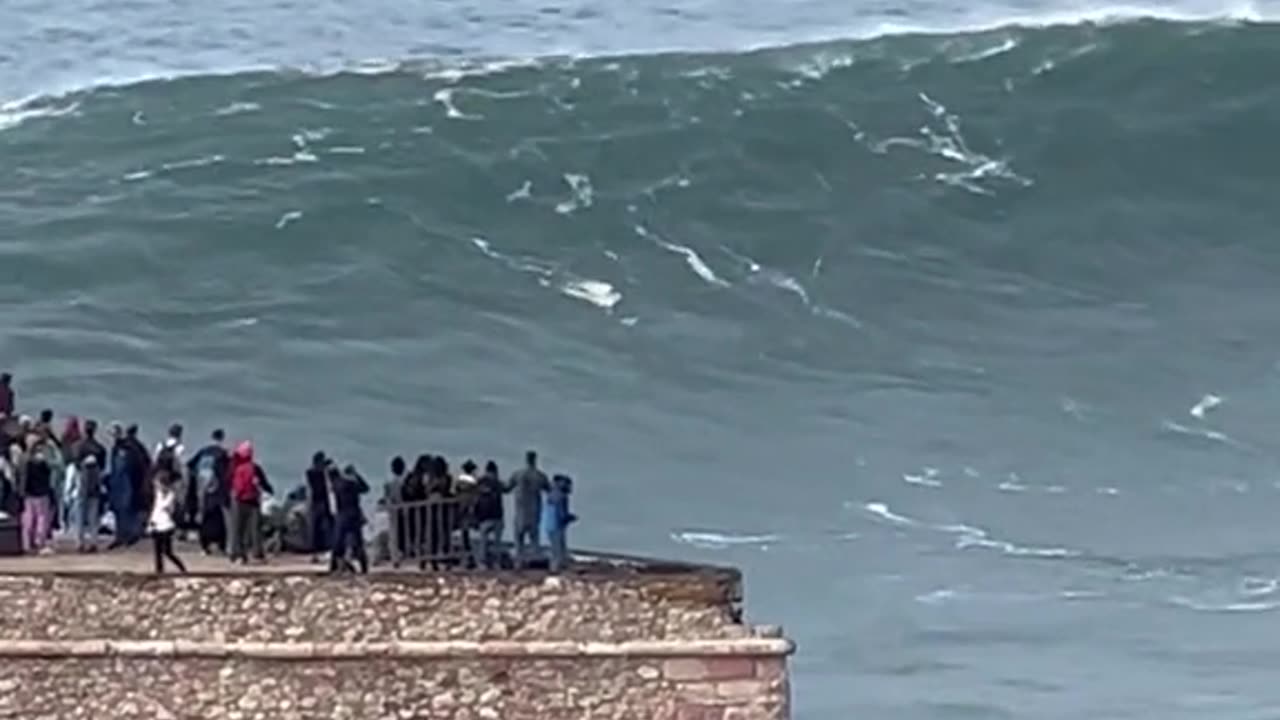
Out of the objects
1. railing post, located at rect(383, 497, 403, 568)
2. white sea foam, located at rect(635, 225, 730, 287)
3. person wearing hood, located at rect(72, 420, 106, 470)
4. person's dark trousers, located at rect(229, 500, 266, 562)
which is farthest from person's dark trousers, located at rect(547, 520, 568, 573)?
white sea foam, located at rect(635, 225, 730, 287)

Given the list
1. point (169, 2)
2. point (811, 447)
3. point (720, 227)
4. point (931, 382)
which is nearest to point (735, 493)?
point (811, 447)

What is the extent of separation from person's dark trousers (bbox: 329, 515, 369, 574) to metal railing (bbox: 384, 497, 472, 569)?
0.85 feet

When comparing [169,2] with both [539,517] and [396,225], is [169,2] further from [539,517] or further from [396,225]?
[539,517]

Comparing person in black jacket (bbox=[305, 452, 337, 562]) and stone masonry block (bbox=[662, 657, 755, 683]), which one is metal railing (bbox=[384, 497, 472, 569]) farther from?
stone masonry block (bbox=[662, 657, 755, 683])

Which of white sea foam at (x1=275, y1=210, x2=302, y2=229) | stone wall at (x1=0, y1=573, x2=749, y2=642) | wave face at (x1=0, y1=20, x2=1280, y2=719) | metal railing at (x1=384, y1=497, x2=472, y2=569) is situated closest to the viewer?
stone wall at (x1=0, y1=573, x2=749, y2=642)

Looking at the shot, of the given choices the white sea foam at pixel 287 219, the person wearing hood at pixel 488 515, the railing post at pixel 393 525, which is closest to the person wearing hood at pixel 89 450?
the railing post at pixel 393 525

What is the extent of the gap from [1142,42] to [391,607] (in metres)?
61.4

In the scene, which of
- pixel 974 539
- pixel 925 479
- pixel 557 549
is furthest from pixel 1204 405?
pixel 557 549

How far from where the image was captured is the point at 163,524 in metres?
37.0

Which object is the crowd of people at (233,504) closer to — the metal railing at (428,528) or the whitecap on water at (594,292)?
the metal railing at (428,528)

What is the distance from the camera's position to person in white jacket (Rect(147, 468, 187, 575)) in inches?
1455

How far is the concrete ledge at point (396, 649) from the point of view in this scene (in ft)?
117

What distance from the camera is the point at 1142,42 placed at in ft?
314

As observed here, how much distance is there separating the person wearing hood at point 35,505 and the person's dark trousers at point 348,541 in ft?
7.83
